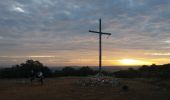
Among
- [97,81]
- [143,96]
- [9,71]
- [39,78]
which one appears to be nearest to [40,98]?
[143,96]

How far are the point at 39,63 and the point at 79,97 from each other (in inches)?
1738

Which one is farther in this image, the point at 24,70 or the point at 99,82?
the point at 24,70

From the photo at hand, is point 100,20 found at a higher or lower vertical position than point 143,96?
higher

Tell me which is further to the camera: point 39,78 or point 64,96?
point 39,78

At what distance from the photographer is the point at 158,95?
28344 millimetres

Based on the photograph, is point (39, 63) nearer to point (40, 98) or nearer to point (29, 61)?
point (29, 61)

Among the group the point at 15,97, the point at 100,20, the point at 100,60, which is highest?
the point at 100,20

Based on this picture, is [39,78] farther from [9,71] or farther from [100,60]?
[9,71]

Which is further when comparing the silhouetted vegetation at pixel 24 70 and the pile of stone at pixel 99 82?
the silhouetted vegetation at pixel 24 70

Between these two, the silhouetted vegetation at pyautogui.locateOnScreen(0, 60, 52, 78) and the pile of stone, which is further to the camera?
the silhouetted vegetation at pyautogui.locateOnScreen(0, 60, 52, 78)

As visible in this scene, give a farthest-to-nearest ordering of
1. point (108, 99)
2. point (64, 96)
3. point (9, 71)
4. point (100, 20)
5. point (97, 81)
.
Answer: point (9, 71)
point (100, 20)
point (97, 81)
point (64, 96)
point (108, 99)

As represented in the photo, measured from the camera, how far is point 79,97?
27453 mm

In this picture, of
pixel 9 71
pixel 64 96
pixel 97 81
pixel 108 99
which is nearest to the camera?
pixel 108 99

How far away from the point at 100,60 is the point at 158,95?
45.4 ft
